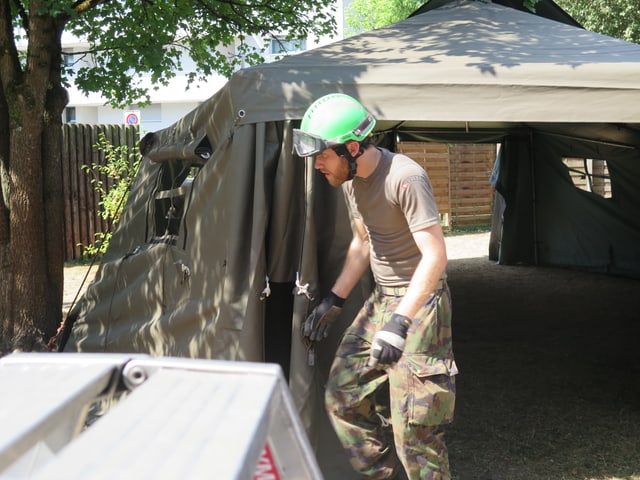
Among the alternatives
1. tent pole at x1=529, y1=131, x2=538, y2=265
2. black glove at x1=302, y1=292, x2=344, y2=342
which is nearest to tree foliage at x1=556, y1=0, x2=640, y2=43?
tent pole at x1=529, y1=131, x2=538, y2=265

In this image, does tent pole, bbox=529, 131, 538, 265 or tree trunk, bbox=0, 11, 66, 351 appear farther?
tent pole, bbox=529, 131, 538, 265

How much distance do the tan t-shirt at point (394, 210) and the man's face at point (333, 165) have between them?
0.10 metres

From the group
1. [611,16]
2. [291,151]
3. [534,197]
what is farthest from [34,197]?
[611,16]

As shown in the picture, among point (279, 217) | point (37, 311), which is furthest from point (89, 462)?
point (37, 311)

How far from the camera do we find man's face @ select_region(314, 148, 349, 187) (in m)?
3.25

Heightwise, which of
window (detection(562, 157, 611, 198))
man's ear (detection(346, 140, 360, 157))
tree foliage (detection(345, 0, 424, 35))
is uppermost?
tree foliage (detection(345, 0, 424, 35))

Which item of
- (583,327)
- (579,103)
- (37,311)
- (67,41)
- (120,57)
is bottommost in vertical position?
(583,327)

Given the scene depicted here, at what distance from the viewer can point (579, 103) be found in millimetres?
3881

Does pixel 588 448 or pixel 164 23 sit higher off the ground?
pixel 164 23

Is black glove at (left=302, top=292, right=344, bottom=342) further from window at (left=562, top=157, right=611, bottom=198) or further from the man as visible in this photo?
window at (left=562, top=157, right=611, bottom=198)

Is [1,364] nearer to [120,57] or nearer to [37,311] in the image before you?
[37,311]

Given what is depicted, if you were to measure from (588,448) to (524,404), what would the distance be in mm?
859

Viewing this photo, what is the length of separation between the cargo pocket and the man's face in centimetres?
81

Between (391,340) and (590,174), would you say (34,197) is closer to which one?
(391,340)
